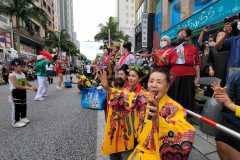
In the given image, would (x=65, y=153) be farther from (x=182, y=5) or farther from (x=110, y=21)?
(x=110, y=21)

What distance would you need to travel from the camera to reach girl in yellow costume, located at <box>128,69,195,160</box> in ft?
6.68

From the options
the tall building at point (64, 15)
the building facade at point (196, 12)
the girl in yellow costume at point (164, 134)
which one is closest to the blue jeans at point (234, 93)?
the girl in yellow costume at point (164, 134)

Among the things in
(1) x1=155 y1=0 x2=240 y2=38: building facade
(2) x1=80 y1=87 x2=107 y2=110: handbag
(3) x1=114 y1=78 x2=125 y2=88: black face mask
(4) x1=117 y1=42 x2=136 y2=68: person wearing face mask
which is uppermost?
(1) x1=155 y1=0 x2=240 y2=38: building facade

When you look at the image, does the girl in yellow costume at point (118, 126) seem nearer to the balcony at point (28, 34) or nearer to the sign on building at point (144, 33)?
the sign on building at point (144, 33)

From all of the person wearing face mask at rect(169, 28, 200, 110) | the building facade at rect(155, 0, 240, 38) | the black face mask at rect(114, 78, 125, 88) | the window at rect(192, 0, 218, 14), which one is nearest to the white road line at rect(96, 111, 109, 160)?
the black face mask at rect(114, 78, 125, 88)

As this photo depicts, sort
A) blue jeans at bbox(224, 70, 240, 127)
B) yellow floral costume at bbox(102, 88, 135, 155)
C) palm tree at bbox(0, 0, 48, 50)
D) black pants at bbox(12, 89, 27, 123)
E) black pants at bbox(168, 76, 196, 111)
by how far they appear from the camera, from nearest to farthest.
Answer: blue jeans at bbox(224, 70, 240, 127), yellow floral costume at bbox(102, 88, 135, 155), black pants at bbox(168, 76, 196, 111), black pants at bbox(12, 89, 27, 123), palm tree at bbox(0, 0, 48, 50)

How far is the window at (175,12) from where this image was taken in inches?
546

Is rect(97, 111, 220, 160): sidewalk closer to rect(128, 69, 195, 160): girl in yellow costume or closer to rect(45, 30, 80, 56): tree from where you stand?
rect(128, 69, 195, 160): girl in yellow costume

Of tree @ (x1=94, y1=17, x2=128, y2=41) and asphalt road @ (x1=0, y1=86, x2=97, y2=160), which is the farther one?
tree @ (x1=94, y1=17, x2=128, y2=41)

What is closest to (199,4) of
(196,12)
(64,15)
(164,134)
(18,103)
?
(196,12)

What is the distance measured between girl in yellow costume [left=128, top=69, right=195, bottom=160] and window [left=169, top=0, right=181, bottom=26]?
12342mm

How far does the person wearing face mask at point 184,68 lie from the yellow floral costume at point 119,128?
4.82 ft

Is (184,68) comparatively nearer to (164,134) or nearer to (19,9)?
(164,134)

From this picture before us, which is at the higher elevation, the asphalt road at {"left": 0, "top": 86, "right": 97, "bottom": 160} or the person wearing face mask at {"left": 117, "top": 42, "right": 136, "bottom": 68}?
the person wearing face mask at {"left": 117, "top": 42, "right": 136, "bottom": 68}
